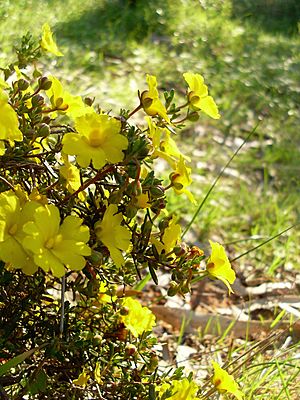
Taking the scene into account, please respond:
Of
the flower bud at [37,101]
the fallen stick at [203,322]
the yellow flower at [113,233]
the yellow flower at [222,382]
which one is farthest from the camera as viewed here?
the fallen stick at [203,322]

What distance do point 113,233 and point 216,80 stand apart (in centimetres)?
342

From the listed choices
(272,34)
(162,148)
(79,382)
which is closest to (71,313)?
(79,382)

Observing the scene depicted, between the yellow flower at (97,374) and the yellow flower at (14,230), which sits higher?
the yellow flower at (14,230)

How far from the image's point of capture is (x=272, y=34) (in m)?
6.00

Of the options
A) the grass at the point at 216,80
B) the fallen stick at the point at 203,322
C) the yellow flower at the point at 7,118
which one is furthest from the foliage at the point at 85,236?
the fallen stick at the point at 203,322

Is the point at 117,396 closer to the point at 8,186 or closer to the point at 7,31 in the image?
the point at 8,186

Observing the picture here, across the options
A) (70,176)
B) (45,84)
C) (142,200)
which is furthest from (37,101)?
(142,200)

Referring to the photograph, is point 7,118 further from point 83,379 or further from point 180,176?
point 83,379

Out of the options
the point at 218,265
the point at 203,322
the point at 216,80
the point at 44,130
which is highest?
the point at 44,130

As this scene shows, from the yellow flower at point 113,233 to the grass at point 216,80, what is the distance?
94cm

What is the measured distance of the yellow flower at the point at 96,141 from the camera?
1.06 meters

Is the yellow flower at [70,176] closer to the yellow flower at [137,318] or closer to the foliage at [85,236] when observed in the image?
the foliage at [85,236]

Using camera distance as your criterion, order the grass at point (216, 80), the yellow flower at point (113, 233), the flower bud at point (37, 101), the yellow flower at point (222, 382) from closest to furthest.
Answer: the yellow flower at point (113, 233), the flower bud at point (37, 101), the yellow flower at point (222, 382), the grass at point (216, 80)

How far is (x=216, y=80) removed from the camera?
4.43 metres
